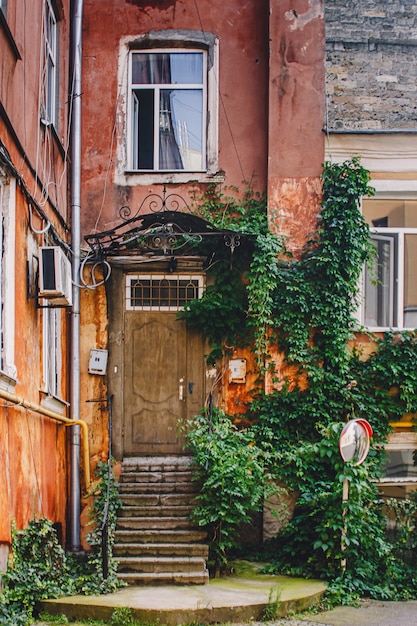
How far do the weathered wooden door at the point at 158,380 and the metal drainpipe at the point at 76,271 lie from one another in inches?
34.6

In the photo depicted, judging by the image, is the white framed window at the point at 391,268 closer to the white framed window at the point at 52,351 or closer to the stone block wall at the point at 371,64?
the stone block wall at the point at 371,64

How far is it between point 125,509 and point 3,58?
564cm

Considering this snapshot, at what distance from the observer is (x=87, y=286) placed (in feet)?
36.0

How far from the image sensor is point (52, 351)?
10.2 meters

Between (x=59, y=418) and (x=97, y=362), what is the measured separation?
1.82 metres

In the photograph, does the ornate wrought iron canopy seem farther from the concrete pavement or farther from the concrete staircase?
A: the concrete pavement

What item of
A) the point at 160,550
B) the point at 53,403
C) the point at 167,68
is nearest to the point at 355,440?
the point at 160,550

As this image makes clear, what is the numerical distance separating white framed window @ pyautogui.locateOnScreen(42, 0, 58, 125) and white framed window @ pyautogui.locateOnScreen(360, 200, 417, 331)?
15.2 feet

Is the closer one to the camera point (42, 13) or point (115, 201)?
point (42, 13)

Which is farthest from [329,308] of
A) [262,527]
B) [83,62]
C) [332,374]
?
[83,62]

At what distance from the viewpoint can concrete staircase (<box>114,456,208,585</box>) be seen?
9.28 metres

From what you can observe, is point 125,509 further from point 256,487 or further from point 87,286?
point 87,286

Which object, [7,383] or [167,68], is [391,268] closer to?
[167,68]

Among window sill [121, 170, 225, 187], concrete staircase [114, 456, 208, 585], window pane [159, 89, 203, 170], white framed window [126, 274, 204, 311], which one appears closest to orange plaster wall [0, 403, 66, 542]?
concrete staircase [114, 456, 208, 585]
